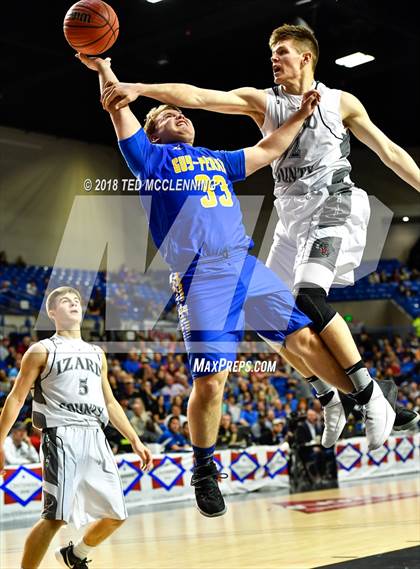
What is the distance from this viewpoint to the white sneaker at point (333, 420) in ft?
16.2

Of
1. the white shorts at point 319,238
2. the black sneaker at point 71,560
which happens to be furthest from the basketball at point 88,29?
the black sneaker at point 71,560

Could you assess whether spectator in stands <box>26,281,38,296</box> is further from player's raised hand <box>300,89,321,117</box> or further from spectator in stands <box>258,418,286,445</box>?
player's raised hand <box>300,89,321,117</box>

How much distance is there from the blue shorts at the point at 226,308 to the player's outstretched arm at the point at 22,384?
5.03 ft

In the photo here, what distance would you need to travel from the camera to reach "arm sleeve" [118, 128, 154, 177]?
4.50 meters

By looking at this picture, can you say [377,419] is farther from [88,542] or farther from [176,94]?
[88,542]

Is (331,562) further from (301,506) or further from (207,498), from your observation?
(301,506)

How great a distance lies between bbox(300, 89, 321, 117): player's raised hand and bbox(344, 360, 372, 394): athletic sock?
1431mm

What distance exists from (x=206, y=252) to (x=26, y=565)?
2.65m

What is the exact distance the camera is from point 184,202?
182 inches

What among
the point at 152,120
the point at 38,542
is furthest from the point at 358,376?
the point at 38,542

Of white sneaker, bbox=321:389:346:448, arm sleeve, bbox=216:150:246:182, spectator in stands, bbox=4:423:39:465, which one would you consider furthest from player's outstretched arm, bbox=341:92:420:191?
spectator in stands, bbox=4:423:39:465

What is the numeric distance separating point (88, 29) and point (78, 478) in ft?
10.0

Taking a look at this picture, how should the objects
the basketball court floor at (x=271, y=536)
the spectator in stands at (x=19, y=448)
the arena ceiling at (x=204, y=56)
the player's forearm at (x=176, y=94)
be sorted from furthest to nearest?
the spectator in stands at (x=19, y=448) < the arena ceiling at (x=204, y=56) < the basketball court floor at (x=271, y=536) < the player's forearm at (x=176, y=94)

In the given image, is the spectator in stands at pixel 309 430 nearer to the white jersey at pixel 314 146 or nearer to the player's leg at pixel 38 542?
the player's leg at pixel 38 542
